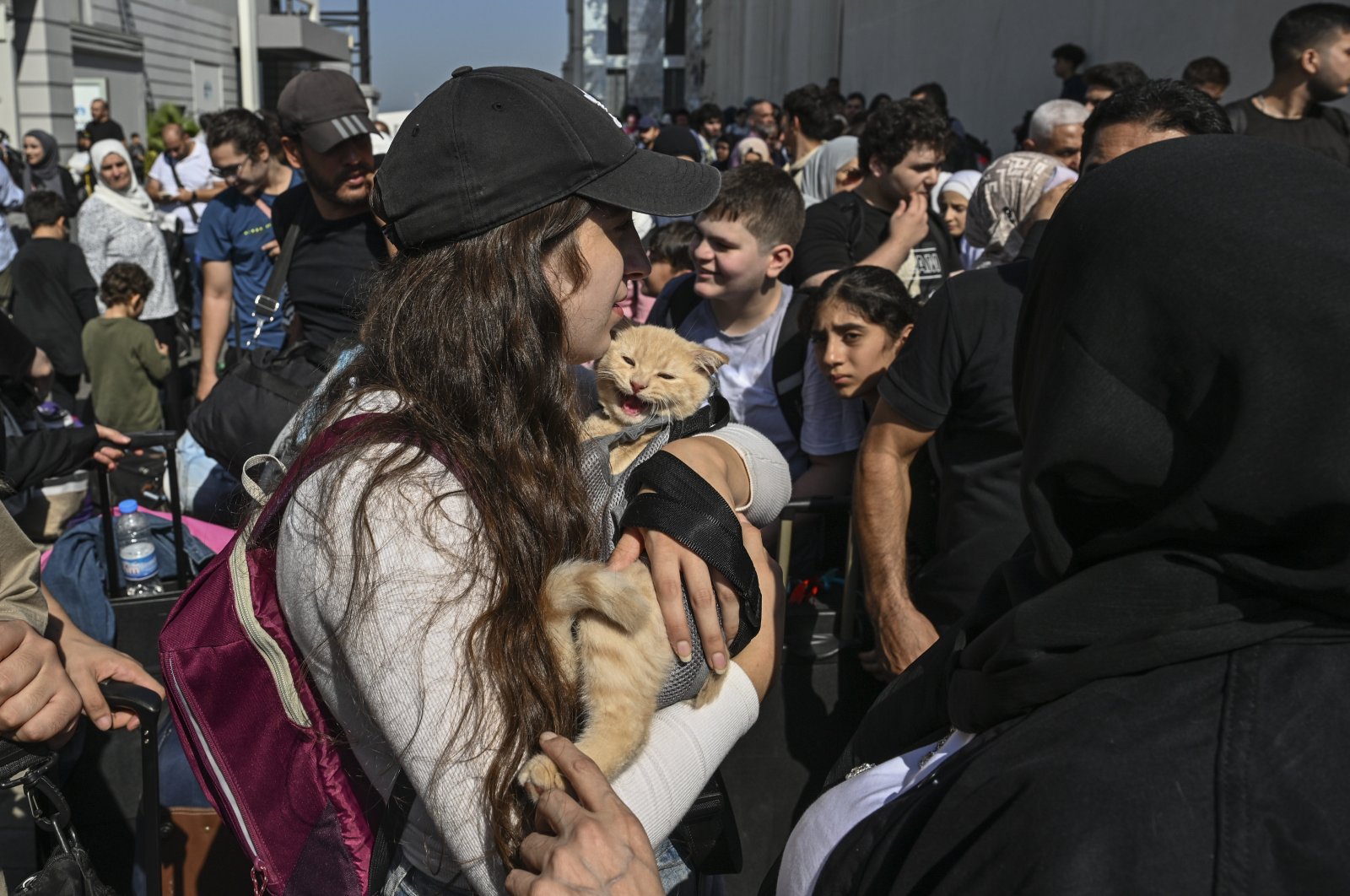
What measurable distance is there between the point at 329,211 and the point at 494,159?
2.84 m

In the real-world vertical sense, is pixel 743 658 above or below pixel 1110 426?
below

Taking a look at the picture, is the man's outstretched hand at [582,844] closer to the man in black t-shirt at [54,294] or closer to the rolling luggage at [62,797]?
the rolling luggage at [62,797]

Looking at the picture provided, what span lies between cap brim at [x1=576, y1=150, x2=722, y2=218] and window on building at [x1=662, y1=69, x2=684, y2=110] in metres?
62.1

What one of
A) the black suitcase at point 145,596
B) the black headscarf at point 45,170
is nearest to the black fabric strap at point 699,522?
the black suitcase at point 145,596

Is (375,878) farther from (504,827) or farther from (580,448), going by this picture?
(580,448)

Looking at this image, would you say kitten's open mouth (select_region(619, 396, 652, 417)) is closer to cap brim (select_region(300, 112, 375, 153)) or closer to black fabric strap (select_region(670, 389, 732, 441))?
black fabric strap (select_region(670, 389, 732, 441))

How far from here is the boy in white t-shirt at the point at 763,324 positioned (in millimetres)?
3455

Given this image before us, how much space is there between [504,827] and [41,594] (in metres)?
1.10

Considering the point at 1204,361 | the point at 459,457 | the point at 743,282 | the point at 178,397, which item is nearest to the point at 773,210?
the point at 743,282

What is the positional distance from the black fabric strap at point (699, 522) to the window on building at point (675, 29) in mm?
65718

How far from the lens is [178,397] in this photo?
7238 millimetres

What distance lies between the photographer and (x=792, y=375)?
3.58 m

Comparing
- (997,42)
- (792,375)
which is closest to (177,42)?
(997,42)

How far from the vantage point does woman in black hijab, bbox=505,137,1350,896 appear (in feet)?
3.02
